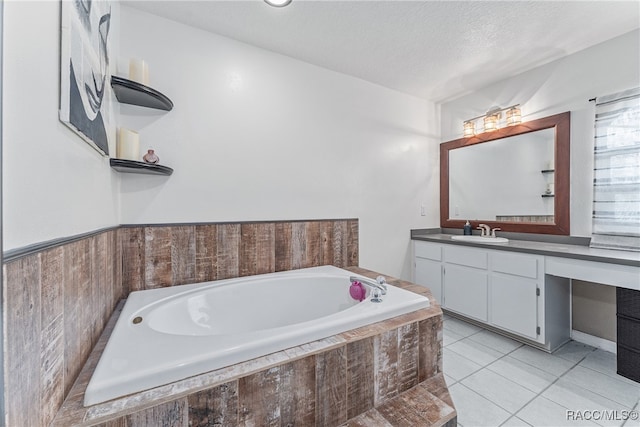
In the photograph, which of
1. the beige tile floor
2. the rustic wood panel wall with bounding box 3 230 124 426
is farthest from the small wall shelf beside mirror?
the beige tile floor

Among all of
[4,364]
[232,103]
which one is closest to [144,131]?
[232,103]

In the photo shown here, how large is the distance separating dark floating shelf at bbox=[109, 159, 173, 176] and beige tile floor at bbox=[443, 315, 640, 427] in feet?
7.24

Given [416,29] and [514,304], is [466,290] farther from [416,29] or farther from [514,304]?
[416,29]

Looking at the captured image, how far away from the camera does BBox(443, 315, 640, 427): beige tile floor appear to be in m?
1.43

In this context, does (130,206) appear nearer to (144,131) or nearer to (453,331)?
(144,131)

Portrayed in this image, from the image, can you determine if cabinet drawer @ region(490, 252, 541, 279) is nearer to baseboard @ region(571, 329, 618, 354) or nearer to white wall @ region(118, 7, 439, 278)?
baseboard @ region(571, 329, 618, 354)

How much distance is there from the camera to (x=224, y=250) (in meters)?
1.94

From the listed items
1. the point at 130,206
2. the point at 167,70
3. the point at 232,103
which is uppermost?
the point at 167,70

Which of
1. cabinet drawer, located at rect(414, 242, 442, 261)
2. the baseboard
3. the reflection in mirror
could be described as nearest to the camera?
Result: the baseboard

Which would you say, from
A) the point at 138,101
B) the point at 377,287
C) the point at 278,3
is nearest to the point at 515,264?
the point at 377,287

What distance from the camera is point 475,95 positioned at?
9.42 feet

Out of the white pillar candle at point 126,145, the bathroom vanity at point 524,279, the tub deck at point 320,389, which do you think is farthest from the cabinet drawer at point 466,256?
the white pillar candle at point 126,145

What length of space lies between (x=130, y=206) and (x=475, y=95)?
333 cm

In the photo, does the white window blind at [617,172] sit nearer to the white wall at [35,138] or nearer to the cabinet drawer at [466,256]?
the cabinet drawer at [466,256]
